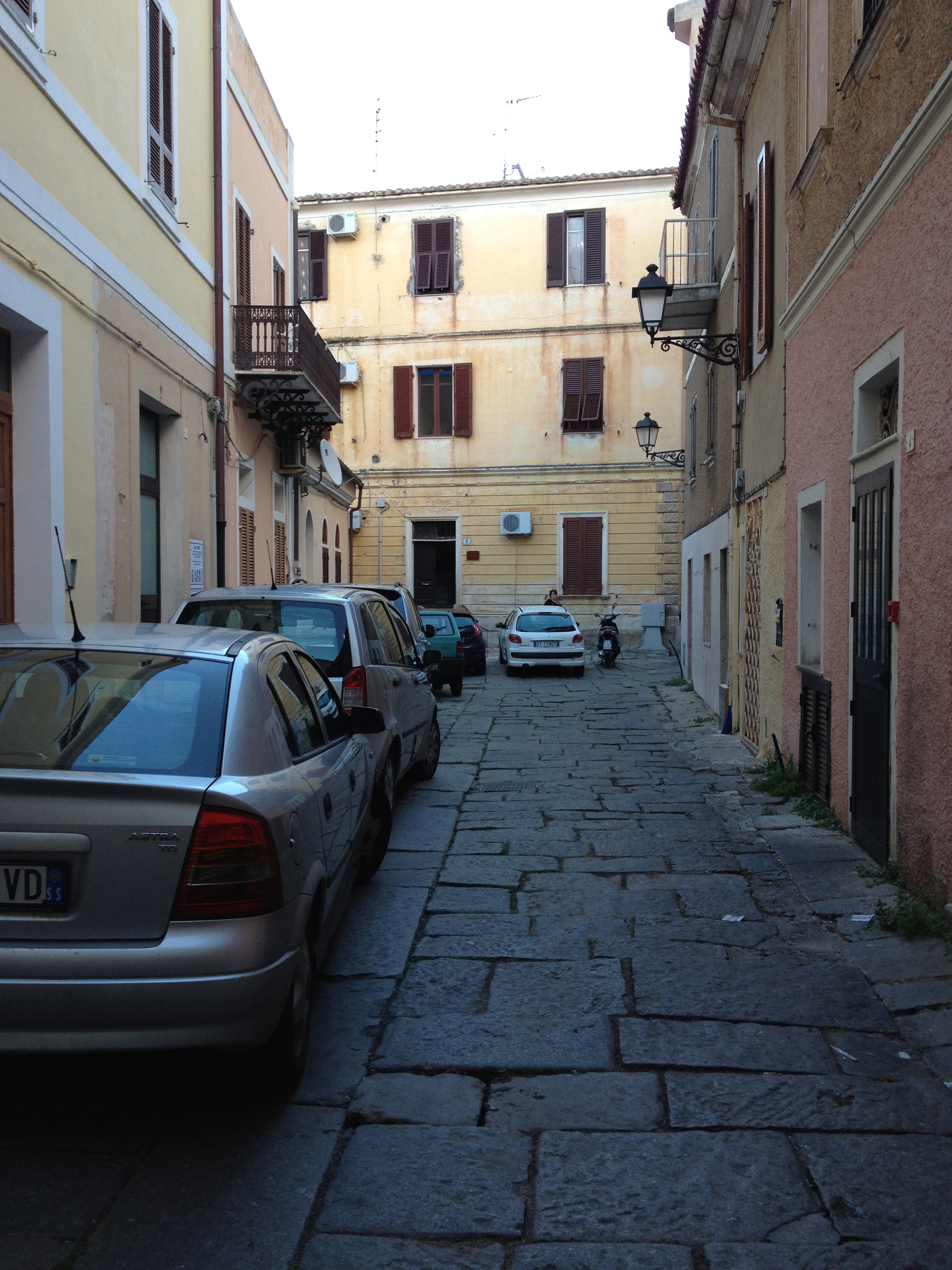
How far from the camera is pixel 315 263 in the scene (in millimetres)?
28750

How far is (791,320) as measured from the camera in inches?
350

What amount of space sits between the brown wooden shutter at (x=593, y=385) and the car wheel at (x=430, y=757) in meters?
18.9

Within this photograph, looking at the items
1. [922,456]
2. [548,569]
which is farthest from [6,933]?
[548,569]

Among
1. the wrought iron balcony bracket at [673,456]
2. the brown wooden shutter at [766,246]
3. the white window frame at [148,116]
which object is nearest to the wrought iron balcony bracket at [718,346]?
the brown wooden shutter at [766,246]

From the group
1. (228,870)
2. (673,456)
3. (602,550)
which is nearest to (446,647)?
(673,456)

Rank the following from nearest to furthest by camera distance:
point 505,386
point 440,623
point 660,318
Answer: point 660,318 < point 440,623 < point 505,386

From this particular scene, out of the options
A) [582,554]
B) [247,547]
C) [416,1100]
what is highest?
[582,554]

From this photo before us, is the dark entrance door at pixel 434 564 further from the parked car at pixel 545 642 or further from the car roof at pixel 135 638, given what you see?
the car roof at pixel 135 638

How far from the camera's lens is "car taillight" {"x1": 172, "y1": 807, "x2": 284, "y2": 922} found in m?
3.02

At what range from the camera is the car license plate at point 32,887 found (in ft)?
9.73

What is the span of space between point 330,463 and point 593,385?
30.5ft

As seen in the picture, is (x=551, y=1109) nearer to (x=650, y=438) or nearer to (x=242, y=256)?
(x=242, y=256)

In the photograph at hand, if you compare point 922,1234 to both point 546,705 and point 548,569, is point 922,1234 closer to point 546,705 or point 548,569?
point 546,705

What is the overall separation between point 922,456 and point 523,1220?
4069mm
